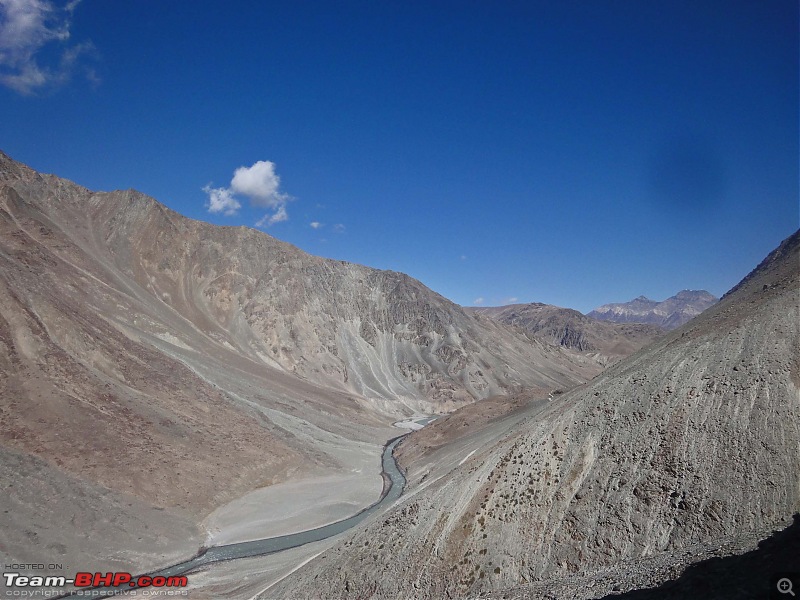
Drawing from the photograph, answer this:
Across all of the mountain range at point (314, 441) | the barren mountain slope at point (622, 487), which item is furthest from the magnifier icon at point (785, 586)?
the barren mountain slope at point (622, 487)

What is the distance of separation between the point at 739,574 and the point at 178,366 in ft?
225

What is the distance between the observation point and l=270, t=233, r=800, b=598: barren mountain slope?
712 inches

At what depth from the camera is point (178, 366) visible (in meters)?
67.8

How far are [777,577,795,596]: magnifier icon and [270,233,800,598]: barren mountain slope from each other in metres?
5.20

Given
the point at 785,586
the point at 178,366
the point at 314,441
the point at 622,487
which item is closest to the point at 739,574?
the point at 785,586

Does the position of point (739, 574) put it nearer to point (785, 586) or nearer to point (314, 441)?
point (785, 586)

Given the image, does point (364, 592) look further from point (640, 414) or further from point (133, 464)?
point (133, 464)

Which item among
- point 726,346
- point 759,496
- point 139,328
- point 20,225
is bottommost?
point 759,496

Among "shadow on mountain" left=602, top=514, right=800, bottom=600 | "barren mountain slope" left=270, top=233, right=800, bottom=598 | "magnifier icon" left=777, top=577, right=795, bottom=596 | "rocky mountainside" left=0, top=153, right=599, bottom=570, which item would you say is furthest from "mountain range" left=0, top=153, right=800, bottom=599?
"magnifier icon" left=777, top=577, right=795, bottom=596

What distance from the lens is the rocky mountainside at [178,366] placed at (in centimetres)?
4081

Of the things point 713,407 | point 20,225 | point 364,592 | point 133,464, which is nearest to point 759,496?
point 713,407

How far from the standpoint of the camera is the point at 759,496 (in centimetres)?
1759

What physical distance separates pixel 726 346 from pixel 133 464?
49928 millimetres

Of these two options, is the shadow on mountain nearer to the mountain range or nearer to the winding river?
the mountain range
